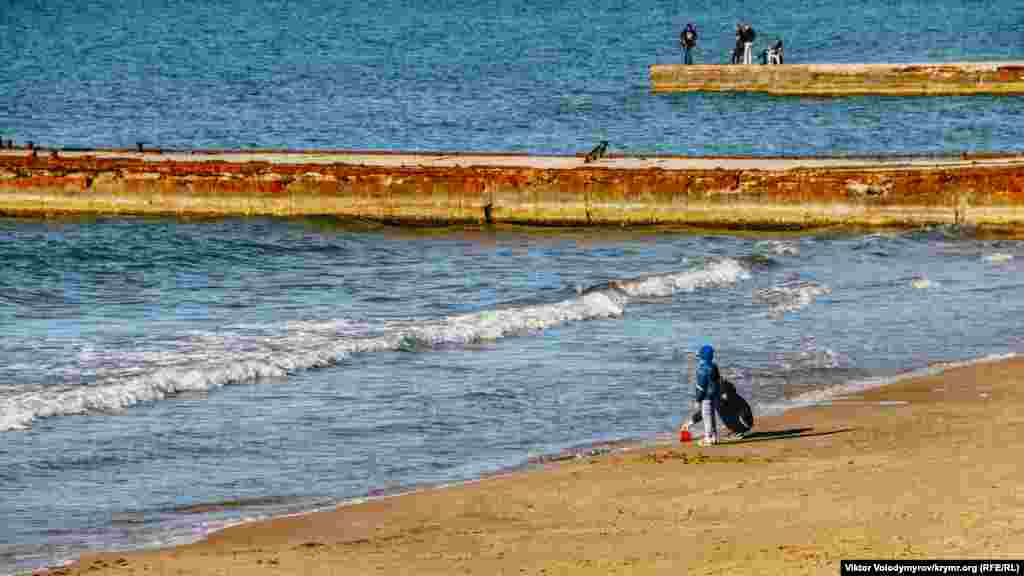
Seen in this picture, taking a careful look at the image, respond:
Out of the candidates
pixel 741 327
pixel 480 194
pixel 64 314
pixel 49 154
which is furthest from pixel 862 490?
pixel 49 154

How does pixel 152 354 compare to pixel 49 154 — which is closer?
pixel 152 354

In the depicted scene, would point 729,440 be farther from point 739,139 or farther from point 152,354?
point 739,139

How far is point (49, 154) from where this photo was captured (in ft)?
140

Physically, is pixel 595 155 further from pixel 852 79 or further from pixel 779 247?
pixel 852 79

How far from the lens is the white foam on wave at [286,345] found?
73.3 feet

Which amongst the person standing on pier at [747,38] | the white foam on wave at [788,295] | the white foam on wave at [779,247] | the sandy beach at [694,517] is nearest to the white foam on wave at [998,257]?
the white foam on wave at [779,247]

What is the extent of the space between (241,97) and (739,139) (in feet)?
80.4

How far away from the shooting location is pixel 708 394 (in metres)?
19.5

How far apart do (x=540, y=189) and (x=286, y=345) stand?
42.5 feet

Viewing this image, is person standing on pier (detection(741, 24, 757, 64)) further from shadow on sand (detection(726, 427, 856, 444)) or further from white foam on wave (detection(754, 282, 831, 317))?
shadow on sand (detection(726, 427, 856, 444))

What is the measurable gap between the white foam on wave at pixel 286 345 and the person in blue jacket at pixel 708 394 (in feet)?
21.0

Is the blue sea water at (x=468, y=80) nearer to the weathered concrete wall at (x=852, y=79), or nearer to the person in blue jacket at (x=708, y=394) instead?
the weathered concrete wall at (x=852, y=79)

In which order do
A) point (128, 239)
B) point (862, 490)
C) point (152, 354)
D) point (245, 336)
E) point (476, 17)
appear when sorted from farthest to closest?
1. point (476, 17)
2. point (128, 239)
3. point (245, 336)
4. point (152, 354)
5. point (862, 490)

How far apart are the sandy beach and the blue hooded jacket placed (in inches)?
19.9
